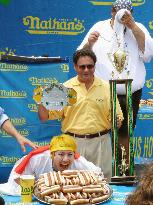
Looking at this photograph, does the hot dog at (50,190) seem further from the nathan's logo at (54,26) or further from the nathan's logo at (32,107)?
the nathan's logo at (54,26)

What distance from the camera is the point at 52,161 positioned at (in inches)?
111

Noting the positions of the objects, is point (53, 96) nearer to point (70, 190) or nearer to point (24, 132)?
point (70, 190)

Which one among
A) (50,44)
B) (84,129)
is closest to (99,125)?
(84,129)

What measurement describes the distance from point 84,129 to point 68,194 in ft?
3.76

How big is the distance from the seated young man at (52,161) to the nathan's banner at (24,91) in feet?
4.01

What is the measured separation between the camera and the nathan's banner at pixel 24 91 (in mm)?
3975

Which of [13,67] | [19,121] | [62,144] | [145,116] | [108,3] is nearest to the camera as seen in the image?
[62,144]

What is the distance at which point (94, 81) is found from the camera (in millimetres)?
3459

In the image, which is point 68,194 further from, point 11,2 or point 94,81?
point 11,2

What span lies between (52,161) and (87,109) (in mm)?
715

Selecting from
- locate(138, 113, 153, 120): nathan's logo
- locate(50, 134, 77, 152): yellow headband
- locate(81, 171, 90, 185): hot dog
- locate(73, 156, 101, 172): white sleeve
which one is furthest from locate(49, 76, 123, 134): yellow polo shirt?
locate(138, 113, 153, 120): nathan's logo

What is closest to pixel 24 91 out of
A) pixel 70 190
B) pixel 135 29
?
pixel 135 29

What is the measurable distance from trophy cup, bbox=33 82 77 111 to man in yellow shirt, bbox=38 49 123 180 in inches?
9.9

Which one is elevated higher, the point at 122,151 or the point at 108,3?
the point at 108,3
